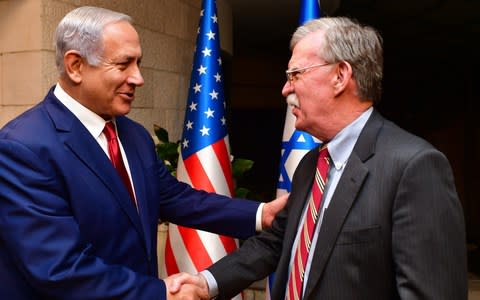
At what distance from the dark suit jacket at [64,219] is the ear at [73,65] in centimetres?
9

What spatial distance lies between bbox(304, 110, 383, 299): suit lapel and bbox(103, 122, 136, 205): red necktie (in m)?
0.60

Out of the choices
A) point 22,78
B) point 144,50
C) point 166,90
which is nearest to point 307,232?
point 22,78

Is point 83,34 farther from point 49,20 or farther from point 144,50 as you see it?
point 144,50

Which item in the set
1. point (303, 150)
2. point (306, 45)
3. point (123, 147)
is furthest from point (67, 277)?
point (303, 150)

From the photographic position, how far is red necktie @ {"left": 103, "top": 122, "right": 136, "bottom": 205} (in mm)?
1695

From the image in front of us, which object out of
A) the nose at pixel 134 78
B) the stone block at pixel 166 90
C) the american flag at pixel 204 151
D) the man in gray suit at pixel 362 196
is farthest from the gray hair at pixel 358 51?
the stone block at pixel 166 90

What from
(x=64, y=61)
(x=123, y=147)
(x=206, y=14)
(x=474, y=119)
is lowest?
(x=474, y=119)

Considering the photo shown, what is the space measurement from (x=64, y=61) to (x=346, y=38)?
0.76 meters

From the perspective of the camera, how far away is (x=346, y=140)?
57.8 inches

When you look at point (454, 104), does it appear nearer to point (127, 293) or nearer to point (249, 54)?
point (249, 54)

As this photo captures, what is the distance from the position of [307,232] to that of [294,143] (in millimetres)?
1558

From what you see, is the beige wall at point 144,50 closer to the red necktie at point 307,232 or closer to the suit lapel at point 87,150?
the suit lapel at point 87,150

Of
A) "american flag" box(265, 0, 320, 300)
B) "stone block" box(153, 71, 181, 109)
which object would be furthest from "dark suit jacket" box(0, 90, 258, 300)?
"stone block" box(153, 71, 181, 109)

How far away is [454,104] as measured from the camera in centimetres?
921
